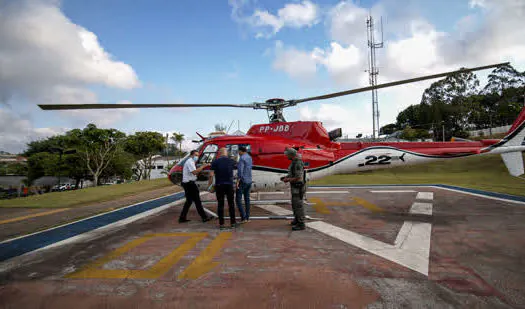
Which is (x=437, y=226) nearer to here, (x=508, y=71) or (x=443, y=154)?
(x=443, y=154)

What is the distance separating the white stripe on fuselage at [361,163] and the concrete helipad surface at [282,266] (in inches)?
62.0

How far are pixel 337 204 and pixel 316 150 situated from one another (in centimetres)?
205

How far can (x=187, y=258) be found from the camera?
12.9ft

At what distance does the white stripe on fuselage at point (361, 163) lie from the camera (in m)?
7.57

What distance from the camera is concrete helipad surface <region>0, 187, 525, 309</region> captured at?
2.71m

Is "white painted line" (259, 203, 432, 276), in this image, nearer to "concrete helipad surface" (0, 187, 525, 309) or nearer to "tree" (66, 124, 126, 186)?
"concrete helipad surface" (0, 187, 525, 309)

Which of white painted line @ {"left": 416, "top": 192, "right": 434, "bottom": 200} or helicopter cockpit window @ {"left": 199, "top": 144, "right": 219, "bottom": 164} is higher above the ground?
helicopter cockpit window @ {"left": 199, "top": 144, "right": 219, "bottom": 164}

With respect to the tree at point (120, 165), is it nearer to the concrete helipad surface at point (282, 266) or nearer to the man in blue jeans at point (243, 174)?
the concrete helipad surface at point (282, 266)

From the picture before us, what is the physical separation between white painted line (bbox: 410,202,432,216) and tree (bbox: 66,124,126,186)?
31.5 meters

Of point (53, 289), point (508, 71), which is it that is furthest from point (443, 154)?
point (508, 71)

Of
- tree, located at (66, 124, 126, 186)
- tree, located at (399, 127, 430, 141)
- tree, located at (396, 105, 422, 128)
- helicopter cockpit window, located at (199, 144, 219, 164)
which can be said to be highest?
tree, located at (396, 105, 422, 128)

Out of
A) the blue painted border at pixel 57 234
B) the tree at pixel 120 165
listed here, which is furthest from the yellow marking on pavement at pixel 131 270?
the tree at pixel 120 165

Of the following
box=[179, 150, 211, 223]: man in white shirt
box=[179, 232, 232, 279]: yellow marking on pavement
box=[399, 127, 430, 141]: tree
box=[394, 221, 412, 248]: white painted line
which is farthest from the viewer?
box=[399, 127, 430, 141]: tree

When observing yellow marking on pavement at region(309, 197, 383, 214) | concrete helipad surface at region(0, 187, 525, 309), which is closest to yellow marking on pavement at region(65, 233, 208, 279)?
concrete helipad surface at region(0, 187, 525, 309)
